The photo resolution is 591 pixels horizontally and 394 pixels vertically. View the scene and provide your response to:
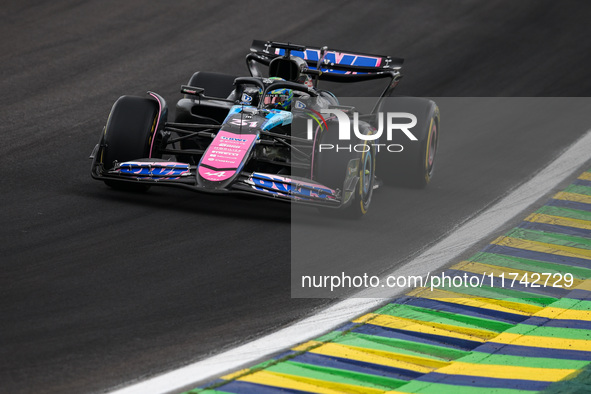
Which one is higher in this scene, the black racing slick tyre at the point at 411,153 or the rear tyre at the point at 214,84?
the rear tyre at the point at 214,84

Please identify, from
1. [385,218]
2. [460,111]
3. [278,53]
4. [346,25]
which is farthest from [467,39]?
[385,218]

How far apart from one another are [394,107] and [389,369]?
5.70 metres

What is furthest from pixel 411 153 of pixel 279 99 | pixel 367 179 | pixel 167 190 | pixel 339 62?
pixel 167 190

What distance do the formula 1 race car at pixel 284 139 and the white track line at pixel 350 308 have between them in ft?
3.67

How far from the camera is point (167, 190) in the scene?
11.0m

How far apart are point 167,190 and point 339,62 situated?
275 centimetres

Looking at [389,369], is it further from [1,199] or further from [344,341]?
[1,199]

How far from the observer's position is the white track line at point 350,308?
616cm

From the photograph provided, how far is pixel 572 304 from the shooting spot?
26.2 ft

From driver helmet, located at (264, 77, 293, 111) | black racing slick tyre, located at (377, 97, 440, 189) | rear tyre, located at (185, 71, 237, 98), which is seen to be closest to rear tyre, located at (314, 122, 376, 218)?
driver helmet, located at (264, 77, 293, 111)

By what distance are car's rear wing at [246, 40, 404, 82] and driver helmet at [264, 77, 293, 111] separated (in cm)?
101

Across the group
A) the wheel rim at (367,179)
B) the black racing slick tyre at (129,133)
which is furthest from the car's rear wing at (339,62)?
the black racing slick tyre at (129,133)

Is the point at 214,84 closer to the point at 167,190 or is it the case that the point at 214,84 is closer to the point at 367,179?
the point at 167,190

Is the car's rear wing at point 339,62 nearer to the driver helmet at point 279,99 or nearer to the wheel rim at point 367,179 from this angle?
the driver helmet at point 279,99
